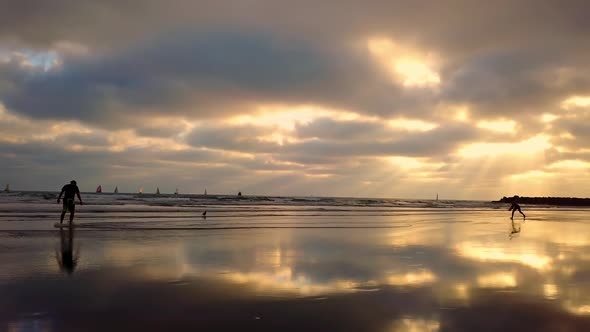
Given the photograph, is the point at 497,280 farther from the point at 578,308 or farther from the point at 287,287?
the point at 287,287

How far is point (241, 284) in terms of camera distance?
8828 mm

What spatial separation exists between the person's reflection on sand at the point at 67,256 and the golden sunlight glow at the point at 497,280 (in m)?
9.36

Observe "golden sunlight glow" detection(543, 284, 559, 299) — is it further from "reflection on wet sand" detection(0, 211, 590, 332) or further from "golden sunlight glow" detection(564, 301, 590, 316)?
"golden sunlight glow" detection(564, 301, 590, 316)

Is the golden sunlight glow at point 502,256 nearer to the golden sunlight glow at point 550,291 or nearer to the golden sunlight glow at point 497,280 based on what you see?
the golden sunlight glow at point 497,280

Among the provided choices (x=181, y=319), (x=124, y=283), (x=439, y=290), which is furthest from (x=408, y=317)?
(x=124, y=283)

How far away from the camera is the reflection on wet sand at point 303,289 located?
6402 mm

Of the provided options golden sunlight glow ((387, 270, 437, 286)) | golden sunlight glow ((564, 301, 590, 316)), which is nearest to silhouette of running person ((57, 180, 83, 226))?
golden sunlight glow ((387, 270, 437, 286))

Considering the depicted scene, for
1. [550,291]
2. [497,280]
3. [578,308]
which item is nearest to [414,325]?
[578,308]

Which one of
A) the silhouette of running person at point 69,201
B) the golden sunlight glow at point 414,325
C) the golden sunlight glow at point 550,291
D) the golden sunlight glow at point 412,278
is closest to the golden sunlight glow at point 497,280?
the golden sunlight glow at point 550,291

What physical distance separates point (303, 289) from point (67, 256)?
7541mm

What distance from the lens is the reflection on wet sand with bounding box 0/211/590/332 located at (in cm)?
640

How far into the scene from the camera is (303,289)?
8445mm

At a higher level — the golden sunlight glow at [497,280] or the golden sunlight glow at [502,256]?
the golden sunlight glow at [497,280]

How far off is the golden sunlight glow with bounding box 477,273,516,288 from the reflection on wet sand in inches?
1.1
